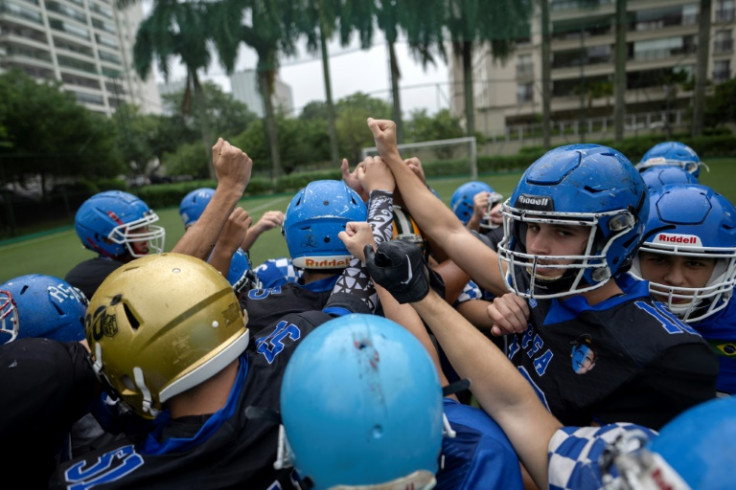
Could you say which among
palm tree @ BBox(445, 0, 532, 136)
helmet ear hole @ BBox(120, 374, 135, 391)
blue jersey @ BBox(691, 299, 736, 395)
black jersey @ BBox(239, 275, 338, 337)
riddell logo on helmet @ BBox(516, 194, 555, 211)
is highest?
palm tree @ BBox(445, 0, 532, 136)

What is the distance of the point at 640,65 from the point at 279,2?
41459mm

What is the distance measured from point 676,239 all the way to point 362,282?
171cm

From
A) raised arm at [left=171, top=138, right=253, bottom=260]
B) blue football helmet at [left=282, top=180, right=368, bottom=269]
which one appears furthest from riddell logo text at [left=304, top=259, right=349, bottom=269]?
raised arm at [left=171, top=138, right=253, bottom=260]

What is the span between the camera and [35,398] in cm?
146

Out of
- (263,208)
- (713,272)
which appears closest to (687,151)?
(713,272)

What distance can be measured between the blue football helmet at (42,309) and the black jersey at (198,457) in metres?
1.30

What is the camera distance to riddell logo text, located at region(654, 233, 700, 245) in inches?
85.7

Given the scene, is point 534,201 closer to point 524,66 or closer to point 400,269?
point 400,269

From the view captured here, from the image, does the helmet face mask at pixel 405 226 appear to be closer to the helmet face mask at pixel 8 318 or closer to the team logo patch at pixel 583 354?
the team logo patch at pixel 583 354

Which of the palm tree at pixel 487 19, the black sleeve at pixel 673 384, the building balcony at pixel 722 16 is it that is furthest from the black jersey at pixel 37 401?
the building balcony at pixel 722 16

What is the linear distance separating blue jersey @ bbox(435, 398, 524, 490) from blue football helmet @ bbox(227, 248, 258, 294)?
2502 millimetres

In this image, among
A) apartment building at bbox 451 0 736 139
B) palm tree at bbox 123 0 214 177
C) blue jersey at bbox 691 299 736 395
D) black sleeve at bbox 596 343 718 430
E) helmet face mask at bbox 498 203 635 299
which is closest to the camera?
black sleeve at bbox 596 343 718 430

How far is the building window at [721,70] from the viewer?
140ft

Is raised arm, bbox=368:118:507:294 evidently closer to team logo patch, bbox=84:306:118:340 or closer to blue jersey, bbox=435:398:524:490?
blue jersey, bbox=435:398:524:490
